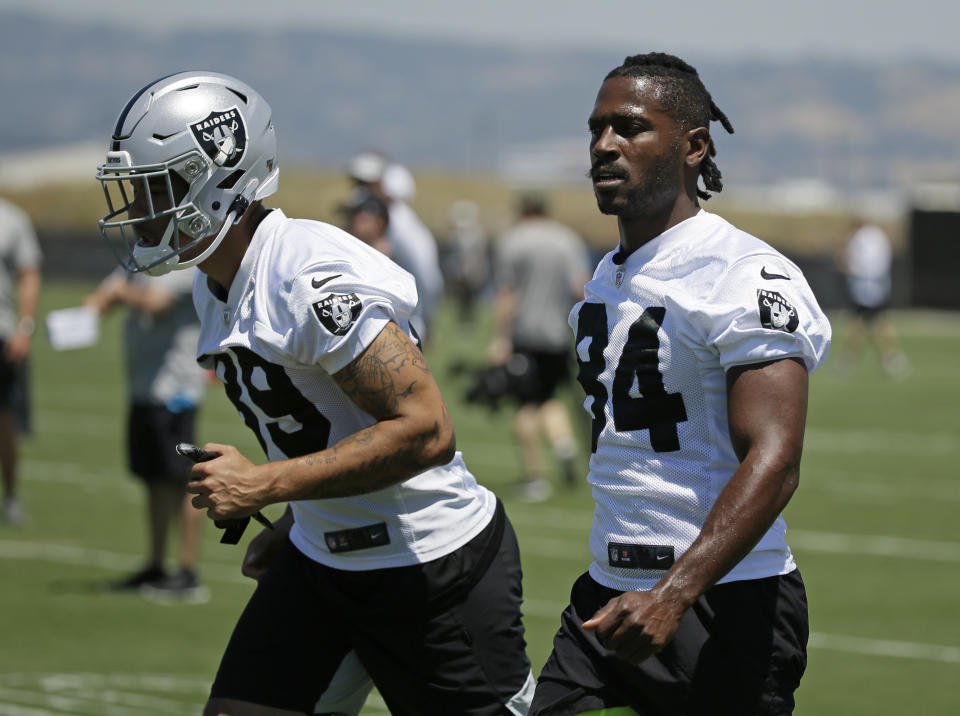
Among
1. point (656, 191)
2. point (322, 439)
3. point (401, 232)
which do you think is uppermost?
point (656, 191)

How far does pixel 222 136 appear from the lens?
3477 millimetres

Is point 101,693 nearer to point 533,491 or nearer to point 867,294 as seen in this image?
point 533,491

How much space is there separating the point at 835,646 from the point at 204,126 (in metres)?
4.40

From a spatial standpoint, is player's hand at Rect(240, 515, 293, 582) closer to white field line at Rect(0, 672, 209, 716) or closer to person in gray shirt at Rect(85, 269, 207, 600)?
white field line at Rect(0, 672, 209, 716)

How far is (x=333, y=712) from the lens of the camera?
147 inches

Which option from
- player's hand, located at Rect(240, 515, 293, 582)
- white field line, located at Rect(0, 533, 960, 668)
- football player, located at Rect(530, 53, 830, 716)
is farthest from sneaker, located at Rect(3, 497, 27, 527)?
football player, located at Rect(530, 53, 830, 716)

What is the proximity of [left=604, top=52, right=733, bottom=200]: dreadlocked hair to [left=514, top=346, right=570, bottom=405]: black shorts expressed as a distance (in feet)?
24.1

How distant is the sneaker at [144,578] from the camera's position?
301 inches

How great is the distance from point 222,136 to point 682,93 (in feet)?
3.61

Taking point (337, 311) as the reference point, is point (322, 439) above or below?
below

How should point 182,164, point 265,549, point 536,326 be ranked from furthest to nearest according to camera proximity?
point 536,326
point 265,549
point 182,164

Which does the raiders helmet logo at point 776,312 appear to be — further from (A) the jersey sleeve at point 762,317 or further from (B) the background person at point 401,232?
(B) the background person at point 401,232

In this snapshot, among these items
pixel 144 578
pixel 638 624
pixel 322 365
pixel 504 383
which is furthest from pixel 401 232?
pixel 638 624

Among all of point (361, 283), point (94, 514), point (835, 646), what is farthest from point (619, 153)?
point (94, 514)
